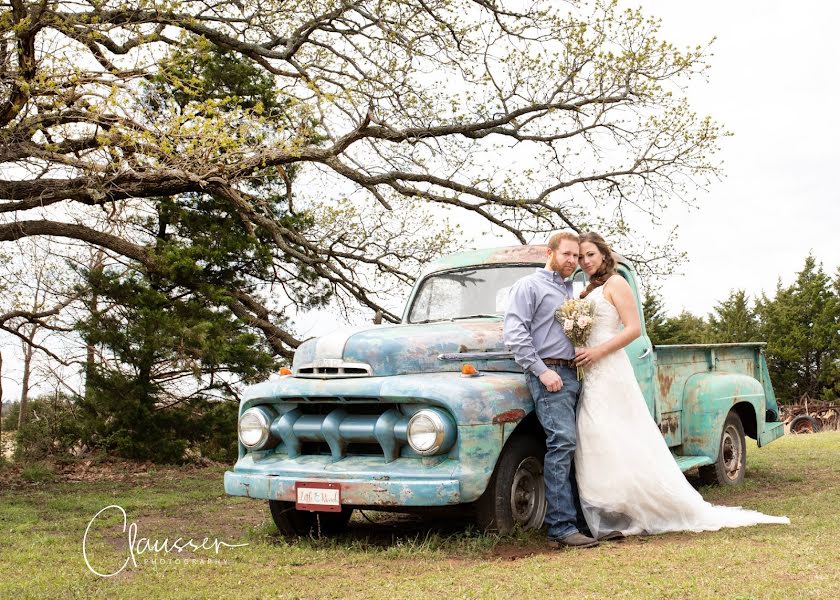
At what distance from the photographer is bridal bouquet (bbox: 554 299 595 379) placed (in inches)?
241

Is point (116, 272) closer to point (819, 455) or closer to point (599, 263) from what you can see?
point (599, 263)

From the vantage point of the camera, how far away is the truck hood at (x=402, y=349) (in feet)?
20.4

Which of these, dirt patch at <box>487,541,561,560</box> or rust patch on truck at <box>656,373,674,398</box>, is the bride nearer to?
dirt patch at <box>487,541,561,560</box>

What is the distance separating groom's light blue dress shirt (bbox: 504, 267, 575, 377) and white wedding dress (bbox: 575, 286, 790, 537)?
1.03 feet

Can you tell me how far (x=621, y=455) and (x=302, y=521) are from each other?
7.80 ft

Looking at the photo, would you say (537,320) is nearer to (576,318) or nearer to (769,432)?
(576,318)

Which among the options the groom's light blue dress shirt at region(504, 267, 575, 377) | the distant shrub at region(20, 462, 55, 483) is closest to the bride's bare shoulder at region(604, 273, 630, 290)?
the groom's light blue dress shirt at region(504, 267, 575, 377)

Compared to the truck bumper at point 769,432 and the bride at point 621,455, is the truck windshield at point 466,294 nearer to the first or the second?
the bride at point 621,455

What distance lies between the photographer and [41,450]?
1395 centimetres

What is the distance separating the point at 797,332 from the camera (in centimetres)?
4797

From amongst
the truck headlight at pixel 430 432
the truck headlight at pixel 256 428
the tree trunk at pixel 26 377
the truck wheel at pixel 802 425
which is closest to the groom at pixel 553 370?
the truck headlight at pixel 430 432

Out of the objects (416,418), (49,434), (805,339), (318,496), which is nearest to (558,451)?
(416,418)

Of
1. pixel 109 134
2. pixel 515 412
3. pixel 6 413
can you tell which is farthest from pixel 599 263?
pixel 6 413

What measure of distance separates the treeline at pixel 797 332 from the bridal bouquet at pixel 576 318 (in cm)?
3880
